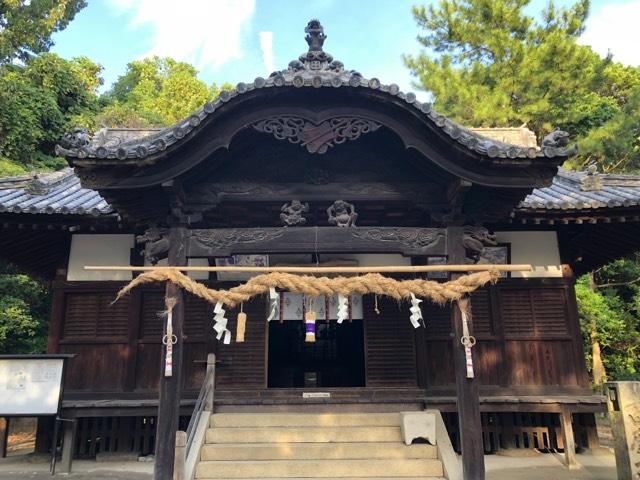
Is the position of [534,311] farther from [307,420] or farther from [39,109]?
[39,109]

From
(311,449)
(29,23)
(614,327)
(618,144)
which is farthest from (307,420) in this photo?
(29,23)

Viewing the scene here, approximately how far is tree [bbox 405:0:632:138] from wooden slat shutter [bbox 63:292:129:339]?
1970 centimetres

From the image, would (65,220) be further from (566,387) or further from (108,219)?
(566,387)

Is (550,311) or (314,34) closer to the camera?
(314,34)

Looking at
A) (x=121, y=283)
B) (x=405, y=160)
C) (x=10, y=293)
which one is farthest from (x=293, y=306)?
(x=10, y=293)

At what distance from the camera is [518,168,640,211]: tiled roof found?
851 cm

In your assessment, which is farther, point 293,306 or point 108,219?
point 293,306

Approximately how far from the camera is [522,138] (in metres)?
12.6

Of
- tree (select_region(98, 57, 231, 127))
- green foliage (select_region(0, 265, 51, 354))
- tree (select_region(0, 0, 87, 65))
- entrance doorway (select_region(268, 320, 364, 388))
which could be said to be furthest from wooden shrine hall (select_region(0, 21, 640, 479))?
tree (select_region(98, 57, 231, 127))

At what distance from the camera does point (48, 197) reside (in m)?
9.48

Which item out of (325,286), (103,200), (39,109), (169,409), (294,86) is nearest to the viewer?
(294,86)

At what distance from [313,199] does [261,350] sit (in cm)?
426

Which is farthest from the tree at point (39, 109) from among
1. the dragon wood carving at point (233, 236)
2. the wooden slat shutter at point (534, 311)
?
the wooden slat shutter at point (534, 311)

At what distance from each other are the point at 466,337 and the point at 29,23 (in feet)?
95.6
